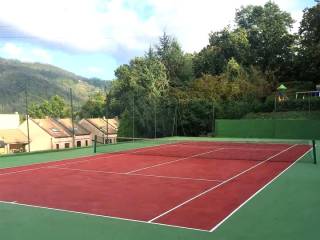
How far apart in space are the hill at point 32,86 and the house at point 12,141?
2.96 m

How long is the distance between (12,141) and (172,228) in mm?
44748

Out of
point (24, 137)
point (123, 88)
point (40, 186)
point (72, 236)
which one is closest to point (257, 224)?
point (72, 236)

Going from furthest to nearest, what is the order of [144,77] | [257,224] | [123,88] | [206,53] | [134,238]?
[206,53], [123,88], [144,77], [257,224], [134,238]

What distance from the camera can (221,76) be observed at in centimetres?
3669

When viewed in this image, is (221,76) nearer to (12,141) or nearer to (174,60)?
(174,60)

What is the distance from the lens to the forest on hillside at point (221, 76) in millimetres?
29078

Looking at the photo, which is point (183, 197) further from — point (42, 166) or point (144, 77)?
point (144, 77)

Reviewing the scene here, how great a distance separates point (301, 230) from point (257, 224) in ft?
2.03

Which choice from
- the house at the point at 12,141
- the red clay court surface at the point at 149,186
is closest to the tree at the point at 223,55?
the house at the point at 12,141

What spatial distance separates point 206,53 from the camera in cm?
4791

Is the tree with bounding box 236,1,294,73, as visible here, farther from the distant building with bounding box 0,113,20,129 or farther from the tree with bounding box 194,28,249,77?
the distant building with bounding box 0,113,20,129

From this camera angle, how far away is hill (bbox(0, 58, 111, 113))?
68375mm

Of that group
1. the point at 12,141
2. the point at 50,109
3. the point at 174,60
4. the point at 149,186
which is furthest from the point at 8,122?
the point at 149,186

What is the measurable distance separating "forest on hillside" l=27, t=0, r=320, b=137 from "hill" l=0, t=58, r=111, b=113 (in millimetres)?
6005
